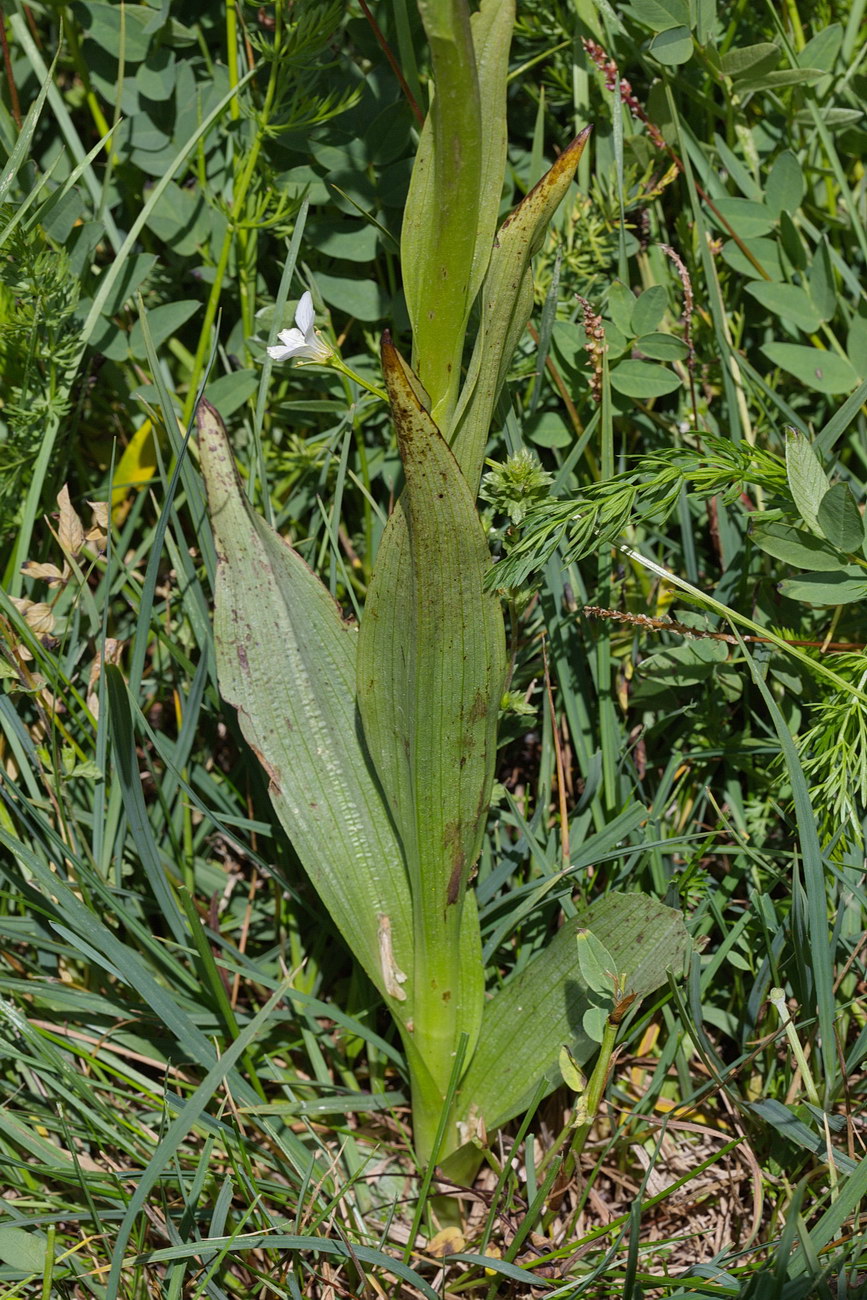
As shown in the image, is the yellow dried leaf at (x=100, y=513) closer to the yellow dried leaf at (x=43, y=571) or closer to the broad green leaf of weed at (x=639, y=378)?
the yellow dried leaf at (x=43, y=571)

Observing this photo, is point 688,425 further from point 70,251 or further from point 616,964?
point 70,251

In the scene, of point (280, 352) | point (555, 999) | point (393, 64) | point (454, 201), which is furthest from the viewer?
point (393, 64)

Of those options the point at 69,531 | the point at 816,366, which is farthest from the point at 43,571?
the point at 816,366

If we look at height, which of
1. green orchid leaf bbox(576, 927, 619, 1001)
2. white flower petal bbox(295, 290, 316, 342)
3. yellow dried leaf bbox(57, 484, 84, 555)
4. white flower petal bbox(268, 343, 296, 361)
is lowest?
green orchid leaf bbox(576, 927, 619, 1001)

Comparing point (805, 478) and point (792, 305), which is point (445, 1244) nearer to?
point (805, 478)

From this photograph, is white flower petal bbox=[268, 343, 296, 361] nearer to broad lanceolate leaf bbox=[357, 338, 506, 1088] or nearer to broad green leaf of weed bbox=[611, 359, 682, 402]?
broad lanceolate leaf bbox=[357, 338, 506, 1088]

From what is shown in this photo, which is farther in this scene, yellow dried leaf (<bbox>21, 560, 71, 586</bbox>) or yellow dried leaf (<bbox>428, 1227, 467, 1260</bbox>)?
yellow dried leaf (<bbox>21, 560, 71, 586</bbox>)

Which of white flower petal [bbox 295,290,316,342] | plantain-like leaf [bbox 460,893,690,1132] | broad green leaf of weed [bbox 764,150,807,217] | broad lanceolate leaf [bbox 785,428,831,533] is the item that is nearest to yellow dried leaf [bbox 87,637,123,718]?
white flower petal [bbox 295,290,316,342]
